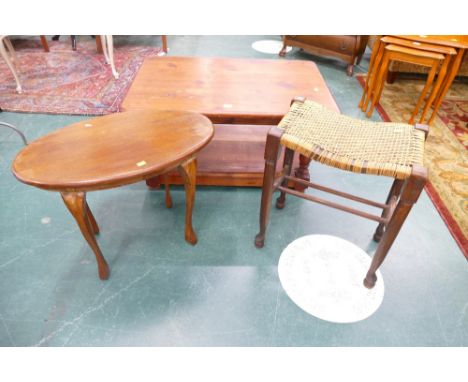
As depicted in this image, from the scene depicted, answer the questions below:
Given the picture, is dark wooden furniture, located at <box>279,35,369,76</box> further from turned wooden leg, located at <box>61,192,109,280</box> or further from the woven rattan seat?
turned wooden leg, located at <box>61,192,109,280</box>

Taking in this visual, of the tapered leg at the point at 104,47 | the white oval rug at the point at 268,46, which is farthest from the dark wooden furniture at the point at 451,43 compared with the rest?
the tapered leg at the point at 104,47

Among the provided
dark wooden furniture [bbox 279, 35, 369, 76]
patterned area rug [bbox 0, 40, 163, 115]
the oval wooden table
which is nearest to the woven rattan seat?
the oval wooden table

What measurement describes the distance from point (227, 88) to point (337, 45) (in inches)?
87.6

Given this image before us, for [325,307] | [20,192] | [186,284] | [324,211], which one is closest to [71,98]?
[20,192]

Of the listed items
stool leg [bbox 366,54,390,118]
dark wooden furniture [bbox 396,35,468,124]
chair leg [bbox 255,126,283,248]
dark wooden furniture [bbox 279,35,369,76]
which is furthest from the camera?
dark wooden furniture [bbox 279,35,369,76]

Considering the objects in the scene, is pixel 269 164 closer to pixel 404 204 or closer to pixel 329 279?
pixel 404 204

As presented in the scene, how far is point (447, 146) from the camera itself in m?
2.36

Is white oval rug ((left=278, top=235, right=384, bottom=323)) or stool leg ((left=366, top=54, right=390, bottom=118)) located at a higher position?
stool leg ((left=366, top=54, right=390, bottom=118))

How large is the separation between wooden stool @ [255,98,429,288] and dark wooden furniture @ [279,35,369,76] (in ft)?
7.74

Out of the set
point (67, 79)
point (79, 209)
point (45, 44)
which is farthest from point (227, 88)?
point (45, 44)

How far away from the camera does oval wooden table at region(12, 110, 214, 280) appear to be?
1.00 m

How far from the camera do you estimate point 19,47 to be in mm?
3588

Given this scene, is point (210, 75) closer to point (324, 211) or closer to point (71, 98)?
point (324, 211)

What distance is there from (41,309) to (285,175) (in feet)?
4.10
